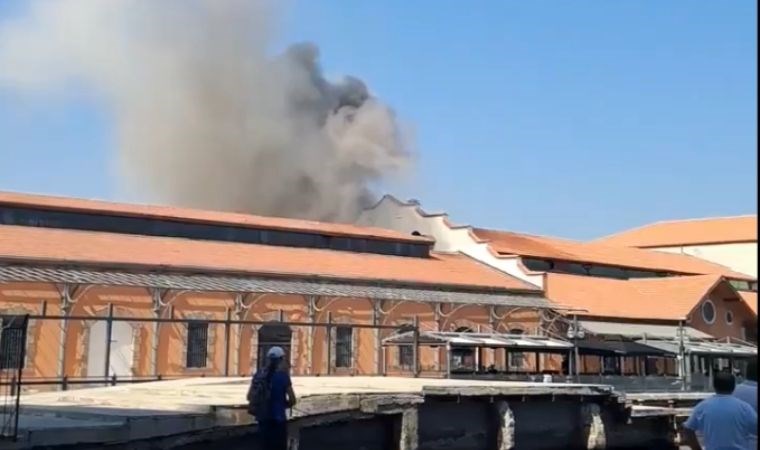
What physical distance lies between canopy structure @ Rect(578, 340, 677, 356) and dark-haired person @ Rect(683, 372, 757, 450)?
86.5ft

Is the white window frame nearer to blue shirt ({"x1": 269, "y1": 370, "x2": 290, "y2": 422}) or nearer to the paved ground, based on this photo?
the paved ground

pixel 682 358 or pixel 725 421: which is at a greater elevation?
pixel 682 358

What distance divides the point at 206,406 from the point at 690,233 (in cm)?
6135

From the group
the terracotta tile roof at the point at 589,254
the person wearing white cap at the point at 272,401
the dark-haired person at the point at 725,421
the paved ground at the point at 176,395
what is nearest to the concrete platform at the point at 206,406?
the paved ground at the point at 176,395

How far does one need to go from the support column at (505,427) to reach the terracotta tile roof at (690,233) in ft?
162

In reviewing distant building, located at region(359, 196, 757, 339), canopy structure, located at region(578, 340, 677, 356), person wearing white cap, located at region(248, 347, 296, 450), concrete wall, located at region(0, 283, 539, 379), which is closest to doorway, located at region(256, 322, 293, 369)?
concrete wall, located at region(0, 283, 539, 379)

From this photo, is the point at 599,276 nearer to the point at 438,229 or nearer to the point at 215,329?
the point at 438,229

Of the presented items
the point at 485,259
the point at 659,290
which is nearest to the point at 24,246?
the point at 485,259

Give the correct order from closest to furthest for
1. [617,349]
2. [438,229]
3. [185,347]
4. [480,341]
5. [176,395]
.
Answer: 1. [176,395]
2. [185,347]
3. [480,341]
4. [617,349]
5. [438,229]

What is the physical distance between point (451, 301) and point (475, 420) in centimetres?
1714

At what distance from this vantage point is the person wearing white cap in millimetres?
12289

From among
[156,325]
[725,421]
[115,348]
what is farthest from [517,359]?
[725,421]

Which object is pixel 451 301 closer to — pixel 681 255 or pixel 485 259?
pixel 485 259

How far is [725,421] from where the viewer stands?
25.5 feet
